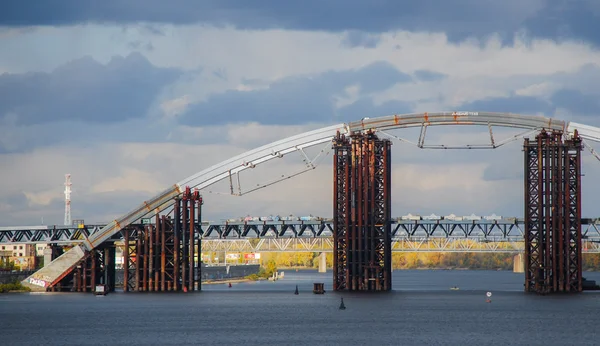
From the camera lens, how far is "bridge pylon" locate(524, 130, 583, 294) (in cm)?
16838

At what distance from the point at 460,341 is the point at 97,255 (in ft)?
255

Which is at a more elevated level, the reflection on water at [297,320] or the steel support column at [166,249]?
the steel support column at [166,249]

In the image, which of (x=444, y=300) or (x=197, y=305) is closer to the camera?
(x=197, y=305)

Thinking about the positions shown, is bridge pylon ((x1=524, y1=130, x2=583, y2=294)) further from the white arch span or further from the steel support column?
the steel support column

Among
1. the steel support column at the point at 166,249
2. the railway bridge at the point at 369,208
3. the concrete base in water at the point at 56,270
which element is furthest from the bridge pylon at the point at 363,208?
the concrete base in water at the point at 56,270

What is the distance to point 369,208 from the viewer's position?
172750 millimetres

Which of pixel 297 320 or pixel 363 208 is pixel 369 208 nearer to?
pixel 363 208

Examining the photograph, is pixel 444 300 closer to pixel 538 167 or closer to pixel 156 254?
pixel 538 167

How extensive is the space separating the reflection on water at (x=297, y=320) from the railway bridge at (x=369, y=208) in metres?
3.71

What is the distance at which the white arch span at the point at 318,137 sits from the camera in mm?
171750

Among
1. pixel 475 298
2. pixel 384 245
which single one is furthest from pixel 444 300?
pixel 384 245

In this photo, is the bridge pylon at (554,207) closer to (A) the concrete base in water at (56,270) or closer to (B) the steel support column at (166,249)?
(B) the steel support column at (166,249)

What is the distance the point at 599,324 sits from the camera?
133375mm

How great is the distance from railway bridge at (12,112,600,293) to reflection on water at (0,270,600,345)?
3713 mm
